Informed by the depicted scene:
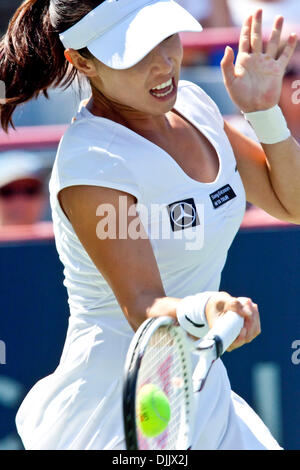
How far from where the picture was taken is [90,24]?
7.64ft

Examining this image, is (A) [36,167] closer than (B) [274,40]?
No

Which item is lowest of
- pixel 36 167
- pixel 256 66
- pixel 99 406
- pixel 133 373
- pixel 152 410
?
pixel 99 406

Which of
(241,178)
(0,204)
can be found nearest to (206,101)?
(241,178)

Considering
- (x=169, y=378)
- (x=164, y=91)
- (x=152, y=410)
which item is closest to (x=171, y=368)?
(x=169, y=378)

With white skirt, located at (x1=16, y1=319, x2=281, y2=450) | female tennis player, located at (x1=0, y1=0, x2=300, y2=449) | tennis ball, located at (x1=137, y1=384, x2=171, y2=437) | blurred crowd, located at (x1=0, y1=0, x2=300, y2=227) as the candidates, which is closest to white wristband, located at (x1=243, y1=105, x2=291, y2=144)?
female tennis player, located at (x1=0, y1=0, x2=300, y2=449)

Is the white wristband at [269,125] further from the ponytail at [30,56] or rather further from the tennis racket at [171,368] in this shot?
the tennis racket at [171,368]

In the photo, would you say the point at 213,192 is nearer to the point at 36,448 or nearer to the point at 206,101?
the point at 206,101

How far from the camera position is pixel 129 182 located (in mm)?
2285

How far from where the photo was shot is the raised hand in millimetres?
2521

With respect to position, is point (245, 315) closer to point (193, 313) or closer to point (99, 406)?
point (193, 313)

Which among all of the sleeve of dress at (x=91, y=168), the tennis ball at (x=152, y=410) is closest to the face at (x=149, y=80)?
the sleeve of dress at (x=91, y=168)

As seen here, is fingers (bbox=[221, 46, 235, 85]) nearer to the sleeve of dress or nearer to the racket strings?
the sleeve of dress

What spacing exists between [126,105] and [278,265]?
127cm

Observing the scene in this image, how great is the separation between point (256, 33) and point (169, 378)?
2.94 ft
